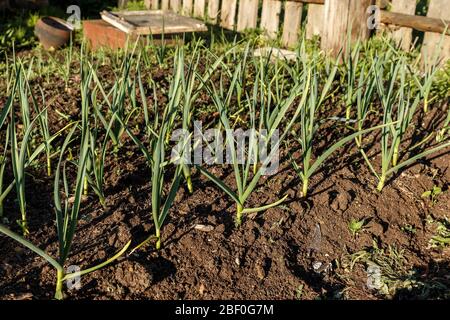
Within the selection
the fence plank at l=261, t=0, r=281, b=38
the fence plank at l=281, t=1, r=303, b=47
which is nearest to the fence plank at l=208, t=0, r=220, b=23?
the fence plank at l=261, t=0, r=281, b=38

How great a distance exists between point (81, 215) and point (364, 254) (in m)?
1.14

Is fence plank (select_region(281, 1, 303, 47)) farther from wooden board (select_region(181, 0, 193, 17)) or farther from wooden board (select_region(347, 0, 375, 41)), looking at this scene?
wooden board (select_region(181, 0, 193, 17))

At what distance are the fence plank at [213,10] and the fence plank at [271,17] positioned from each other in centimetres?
68

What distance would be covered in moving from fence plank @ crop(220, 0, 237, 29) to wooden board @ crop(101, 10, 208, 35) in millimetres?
816

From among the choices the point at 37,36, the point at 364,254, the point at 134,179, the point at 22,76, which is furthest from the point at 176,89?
the point at 37,36

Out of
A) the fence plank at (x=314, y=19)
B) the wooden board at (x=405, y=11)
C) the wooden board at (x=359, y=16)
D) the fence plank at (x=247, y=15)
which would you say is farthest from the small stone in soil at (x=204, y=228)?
the fence plank at (x=247, y=15)

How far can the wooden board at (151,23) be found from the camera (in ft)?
16.0

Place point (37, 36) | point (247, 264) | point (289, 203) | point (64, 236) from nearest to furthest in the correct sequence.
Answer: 1. point (64, 236)
2. point (247, 264)
3. point (289, 203)
4. point (37, 36)

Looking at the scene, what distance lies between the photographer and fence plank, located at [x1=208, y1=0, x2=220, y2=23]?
20.6 ft

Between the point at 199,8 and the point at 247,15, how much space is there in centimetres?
76

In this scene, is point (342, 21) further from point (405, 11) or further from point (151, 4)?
point (151, 4)

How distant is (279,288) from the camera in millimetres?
2191
